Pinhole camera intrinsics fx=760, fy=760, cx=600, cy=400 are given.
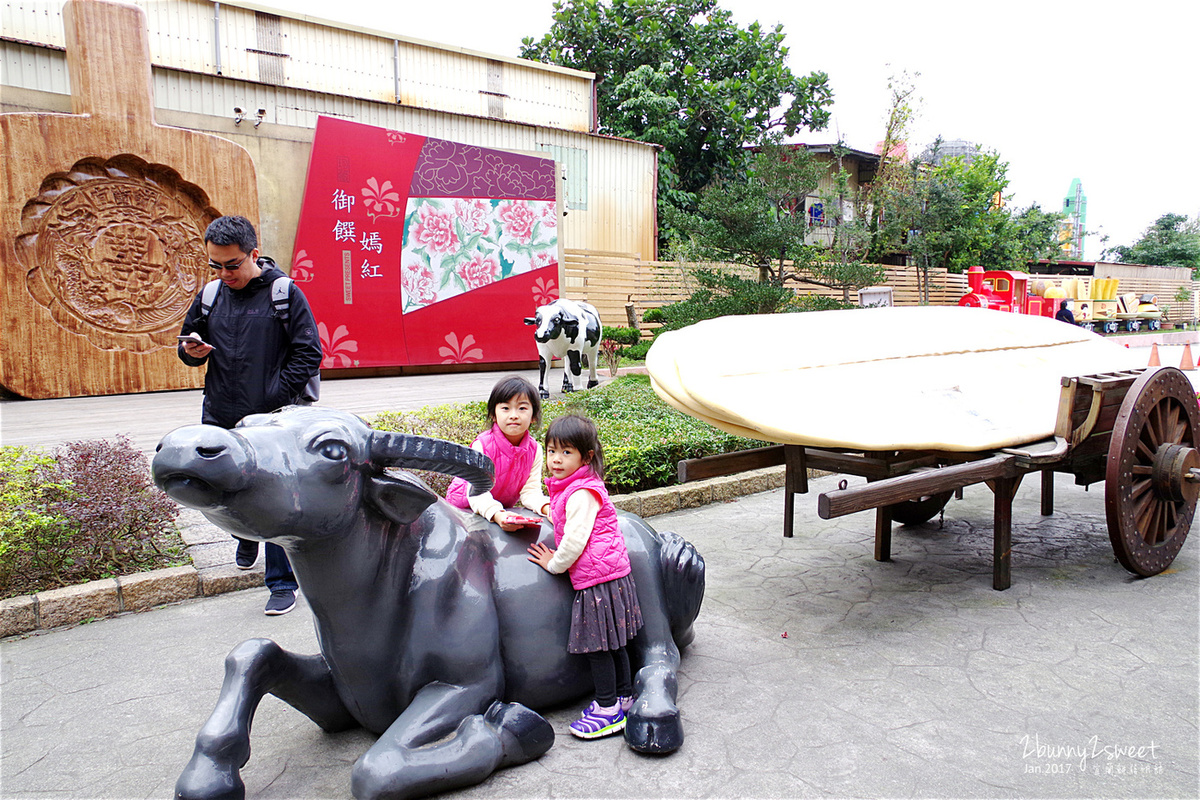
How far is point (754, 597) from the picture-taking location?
3.79 m

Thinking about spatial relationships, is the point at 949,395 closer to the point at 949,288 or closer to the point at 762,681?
the point at 762,681

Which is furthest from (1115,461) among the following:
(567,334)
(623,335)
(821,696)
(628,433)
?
(623,335)

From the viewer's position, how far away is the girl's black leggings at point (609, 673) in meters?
2.52

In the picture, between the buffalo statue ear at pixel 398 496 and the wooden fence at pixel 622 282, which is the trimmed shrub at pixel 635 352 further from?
the buffalo statue ear at pixel 398 496

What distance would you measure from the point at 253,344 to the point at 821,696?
2.84 m

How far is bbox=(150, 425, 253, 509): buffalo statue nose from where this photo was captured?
1.64m

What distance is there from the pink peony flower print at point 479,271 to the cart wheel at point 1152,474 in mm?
10341

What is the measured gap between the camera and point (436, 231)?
486 inches

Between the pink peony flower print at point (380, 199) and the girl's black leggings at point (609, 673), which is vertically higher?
the pink peony flower print at point (380, 199)

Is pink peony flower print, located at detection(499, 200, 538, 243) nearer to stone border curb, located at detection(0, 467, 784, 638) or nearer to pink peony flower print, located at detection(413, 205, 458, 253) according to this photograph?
pink peony flower print, located at detection(413, 205, 458, 253)

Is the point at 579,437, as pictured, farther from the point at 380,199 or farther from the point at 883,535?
the point at 380,199

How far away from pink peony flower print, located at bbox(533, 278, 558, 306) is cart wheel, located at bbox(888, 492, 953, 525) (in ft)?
30.7

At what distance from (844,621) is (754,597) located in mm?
461

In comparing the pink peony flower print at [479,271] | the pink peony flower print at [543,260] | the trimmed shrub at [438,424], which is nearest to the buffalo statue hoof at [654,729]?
the trimmed shrub at [438,424]
